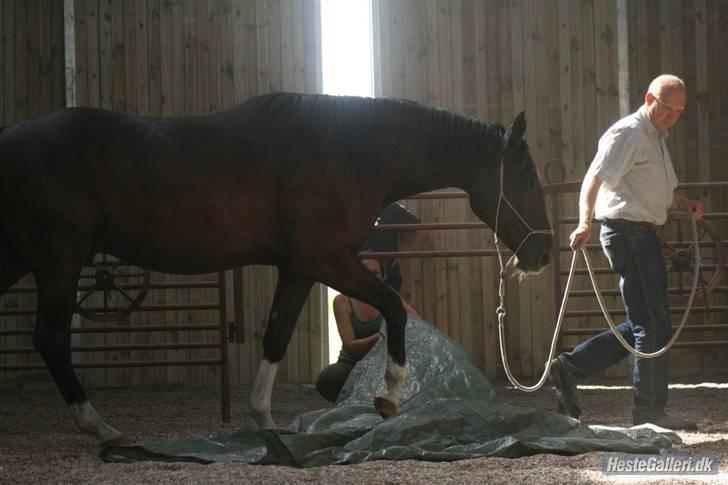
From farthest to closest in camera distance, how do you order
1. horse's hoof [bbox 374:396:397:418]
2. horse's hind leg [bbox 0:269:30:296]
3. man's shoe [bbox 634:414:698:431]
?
horse's hind leg [bbox 0:269:30:296]
man's shoe [bbox 634:414:698:431]
horse's hoof [bbox 374:396:397:418]

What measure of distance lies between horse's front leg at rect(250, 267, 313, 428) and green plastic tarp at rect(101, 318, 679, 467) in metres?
0.26

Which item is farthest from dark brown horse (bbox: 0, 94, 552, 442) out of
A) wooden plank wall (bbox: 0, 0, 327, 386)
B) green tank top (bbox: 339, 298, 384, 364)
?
wooden plank wall (bbox: 0, 0, 327, 386)

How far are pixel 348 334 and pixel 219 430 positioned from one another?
94 centimetres

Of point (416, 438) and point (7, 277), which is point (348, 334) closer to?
point (416, 438)

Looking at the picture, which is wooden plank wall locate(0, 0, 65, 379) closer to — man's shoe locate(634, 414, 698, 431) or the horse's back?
the horse's back

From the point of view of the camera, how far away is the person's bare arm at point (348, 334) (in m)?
5.57

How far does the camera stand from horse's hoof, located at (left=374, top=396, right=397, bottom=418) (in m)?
4.39

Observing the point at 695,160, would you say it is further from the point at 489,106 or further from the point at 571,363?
the point at 571,363

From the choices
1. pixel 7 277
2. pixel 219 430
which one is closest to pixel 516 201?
pixel 219 430

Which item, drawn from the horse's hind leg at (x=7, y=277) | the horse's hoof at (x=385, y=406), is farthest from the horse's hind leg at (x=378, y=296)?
the horse's hind leg at (x=7, y=277)

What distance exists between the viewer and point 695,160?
775 centimetres

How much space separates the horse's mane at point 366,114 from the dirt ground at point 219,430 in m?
1.60

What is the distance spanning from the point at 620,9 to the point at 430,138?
3.61m

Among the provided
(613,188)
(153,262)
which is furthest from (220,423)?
(613,188)
